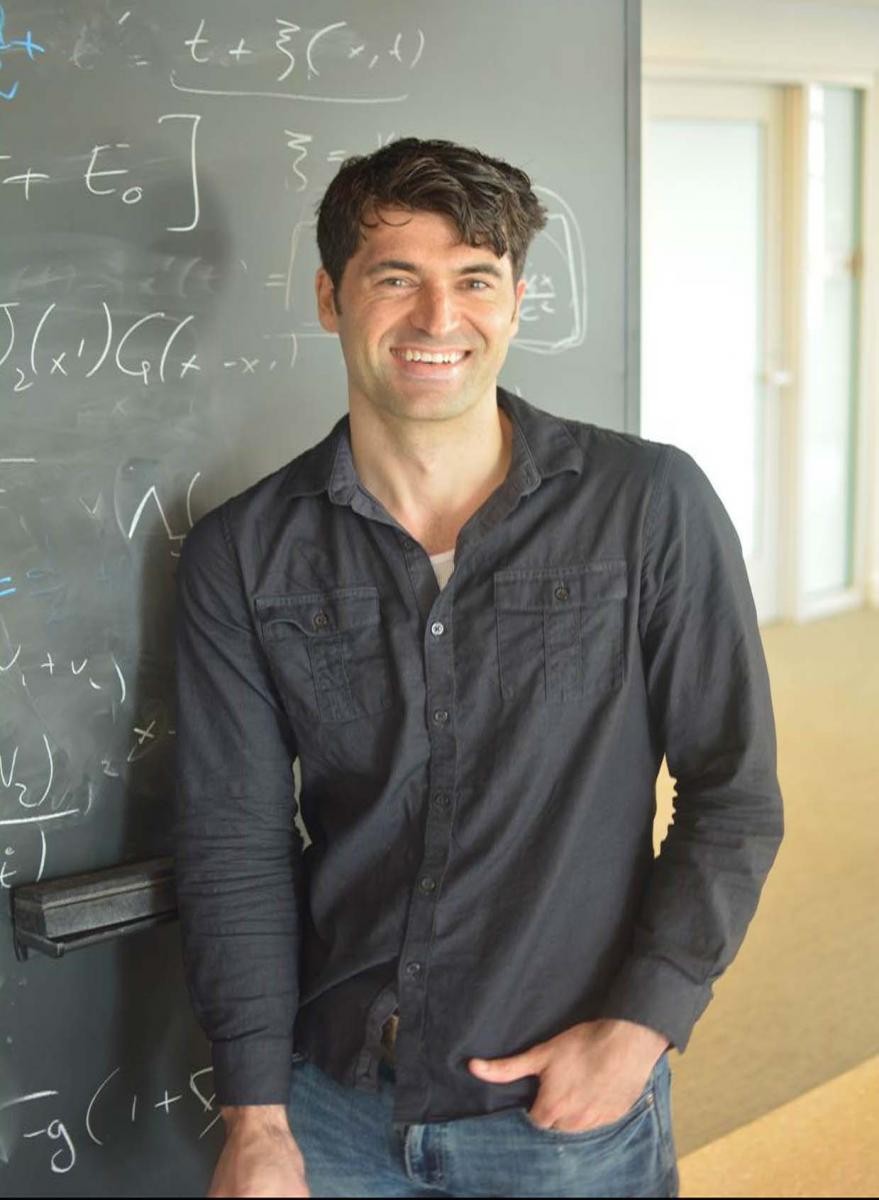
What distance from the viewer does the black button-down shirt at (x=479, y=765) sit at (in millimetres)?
1550

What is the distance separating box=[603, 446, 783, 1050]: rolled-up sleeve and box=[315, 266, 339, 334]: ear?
1.40 ft

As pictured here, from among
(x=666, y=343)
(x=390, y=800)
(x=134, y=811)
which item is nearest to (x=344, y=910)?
(x=390, y=800)

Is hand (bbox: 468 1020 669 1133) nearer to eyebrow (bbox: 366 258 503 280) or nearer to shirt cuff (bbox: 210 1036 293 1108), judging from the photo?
shirt cuff (bbox: 210 1036 293 1108)

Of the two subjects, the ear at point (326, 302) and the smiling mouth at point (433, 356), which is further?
the ear at point (326, 302)

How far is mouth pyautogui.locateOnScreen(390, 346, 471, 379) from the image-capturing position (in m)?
1.58

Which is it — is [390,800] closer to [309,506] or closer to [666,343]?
[309,506]

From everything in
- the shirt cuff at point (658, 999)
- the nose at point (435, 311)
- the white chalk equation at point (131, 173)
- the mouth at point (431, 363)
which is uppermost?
the white chalk equation at point (131, 173)

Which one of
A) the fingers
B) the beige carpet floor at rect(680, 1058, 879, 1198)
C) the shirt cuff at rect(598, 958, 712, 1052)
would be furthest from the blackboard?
the beige carpet floor at rect(680, 1058, 879, 1198)

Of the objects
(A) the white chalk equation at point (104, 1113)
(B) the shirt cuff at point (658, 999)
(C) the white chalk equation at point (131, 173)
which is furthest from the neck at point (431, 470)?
(A) the white chalk equation at point (104, 1113)

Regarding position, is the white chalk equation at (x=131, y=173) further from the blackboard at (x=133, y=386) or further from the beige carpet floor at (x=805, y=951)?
the beige carpet floor at (x=805, y=951)

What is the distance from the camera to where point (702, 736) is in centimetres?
158

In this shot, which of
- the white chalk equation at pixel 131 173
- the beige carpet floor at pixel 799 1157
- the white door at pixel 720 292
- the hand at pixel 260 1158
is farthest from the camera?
the white door at pixel 720 292

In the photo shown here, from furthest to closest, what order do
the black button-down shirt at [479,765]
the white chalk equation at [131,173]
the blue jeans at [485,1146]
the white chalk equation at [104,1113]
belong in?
the white chalk equation at [104,1113], the white chalk equation at [131,173], the black button-down shirt at [479,765], the blue jeans at [485,1146]

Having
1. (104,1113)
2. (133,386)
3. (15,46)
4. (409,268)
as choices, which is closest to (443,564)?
(409,268)
